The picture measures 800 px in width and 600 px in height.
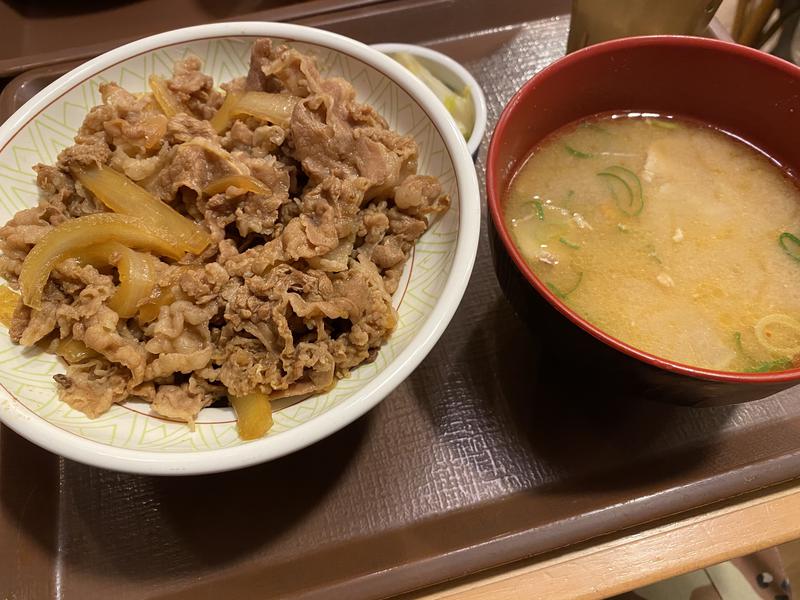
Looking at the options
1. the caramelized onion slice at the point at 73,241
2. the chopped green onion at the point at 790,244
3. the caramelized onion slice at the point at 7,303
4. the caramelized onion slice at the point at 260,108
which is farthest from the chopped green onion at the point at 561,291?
the caramelized onion slice at the point at 7,303

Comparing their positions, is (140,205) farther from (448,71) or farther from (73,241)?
(448,71)

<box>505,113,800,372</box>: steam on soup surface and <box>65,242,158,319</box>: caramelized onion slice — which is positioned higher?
<box>505,113,800,372</box>: steam on soup surface

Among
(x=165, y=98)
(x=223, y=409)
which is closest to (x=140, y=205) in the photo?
(x=165, y=98)

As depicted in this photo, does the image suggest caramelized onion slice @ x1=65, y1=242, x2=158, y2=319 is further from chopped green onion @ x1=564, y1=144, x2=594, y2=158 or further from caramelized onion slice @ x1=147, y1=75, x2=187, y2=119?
chopped green onion @ x1=564, y1=144, x2=594, y2=158

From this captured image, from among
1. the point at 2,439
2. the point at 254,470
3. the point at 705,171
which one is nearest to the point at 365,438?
the point at 254,470

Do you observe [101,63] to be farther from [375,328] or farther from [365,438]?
[365,438]

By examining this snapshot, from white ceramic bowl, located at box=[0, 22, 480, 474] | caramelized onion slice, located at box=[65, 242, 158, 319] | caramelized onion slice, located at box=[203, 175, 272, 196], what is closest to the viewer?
white ceramic bowl, located at box=[0, 22, 480, 474]

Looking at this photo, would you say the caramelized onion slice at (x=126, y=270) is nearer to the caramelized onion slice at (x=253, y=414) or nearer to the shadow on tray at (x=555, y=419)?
the caramelized onion slice at (x=253, y=414)

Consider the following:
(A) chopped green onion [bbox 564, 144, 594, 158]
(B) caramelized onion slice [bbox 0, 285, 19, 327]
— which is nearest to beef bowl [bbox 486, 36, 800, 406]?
(A) chopped green onion [bbox 564, 144, 594, 158]
